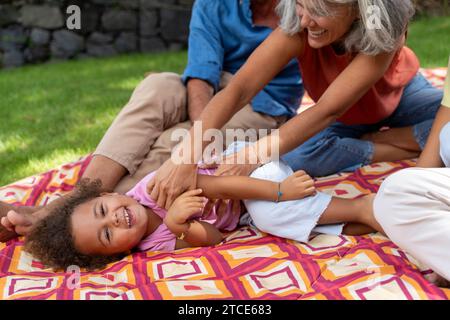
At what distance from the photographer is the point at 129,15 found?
6.80 metres

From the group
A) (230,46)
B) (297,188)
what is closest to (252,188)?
(297,188)

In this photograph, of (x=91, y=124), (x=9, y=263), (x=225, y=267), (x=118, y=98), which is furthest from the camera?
(x=118, y=98)

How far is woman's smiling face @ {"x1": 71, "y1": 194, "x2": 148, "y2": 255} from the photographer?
2168 millimetres

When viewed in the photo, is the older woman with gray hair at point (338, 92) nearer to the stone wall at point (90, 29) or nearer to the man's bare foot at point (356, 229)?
the man's bare foot at point (356, 229)

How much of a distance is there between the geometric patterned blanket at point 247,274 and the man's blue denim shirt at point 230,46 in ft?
2.81

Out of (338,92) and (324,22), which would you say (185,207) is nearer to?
(338,92)

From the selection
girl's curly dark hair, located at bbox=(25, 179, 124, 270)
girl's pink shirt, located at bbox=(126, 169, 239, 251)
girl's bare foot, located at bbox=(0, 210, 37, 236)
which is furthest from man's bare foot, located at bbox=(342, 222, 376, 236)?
girl's bare foot, located at bbox=(0, 210, 37, 236)

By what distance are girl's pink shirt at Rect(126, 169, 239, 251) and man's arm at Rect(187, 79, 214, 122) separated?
0.49 m

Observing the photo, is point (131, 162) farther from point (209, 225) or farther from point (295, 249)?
point (295, 249)

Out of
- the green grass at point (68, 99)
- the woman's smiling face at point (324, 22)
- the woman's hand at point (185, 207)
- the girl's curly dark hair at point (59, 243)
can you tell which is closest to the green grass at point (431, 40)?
the green grass at point (68, 99)

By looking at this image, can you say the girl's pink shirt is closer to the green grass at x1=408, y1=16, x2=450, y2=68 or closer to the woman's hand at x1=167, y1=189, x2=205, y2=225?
the woman's hand at x1=167, y1=189, x2=205, y2=225

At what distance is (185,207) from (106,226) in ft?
0.93
